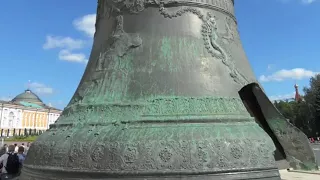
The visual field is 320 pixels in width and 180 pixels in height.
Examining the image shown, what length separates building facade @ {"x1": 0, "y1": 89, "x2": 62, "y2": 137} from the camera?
7094 cm

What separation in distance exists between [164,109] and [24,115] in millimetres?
79982

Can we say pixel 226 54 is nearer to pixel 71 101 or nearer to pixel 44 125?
pixel 71 101

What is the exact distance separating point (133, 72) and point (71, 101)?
0.87 meters

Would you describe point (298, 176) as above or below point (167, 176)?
below

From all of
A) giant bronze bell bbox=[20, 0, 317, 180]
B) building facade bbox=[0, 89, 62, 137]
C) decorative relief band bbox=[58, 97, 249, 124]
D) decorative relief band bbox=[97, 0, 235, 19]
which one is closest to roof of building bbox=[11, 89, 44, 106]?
building facade bbox=[0, 89, 62, 137]

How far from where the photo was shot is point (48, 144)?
11.0ft

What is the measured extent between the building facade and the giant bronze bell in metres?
63.9

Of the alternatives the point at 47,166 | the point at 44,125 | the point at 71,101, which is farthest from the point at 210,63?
the point at 44,125

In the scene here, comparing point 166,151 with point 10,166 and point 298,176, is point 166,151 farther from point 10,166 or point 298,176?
point 10,166

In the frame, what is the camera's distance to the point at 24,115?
A: 252 feet

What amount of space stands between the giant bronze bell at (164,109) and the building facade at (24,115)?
63.9 metres

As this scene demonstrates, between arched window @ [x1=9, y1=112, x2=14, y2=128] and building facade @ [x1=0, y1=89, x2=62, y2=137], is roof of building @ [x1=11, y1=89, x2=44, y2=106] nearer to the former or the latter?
building facade @ [x1=0, y1=89, x2=62, y2=137]

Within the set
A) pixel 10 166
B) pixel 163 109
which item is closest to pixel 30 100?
pixel 10 166

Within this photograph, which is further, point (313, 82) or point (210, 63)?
point (313, 82)
